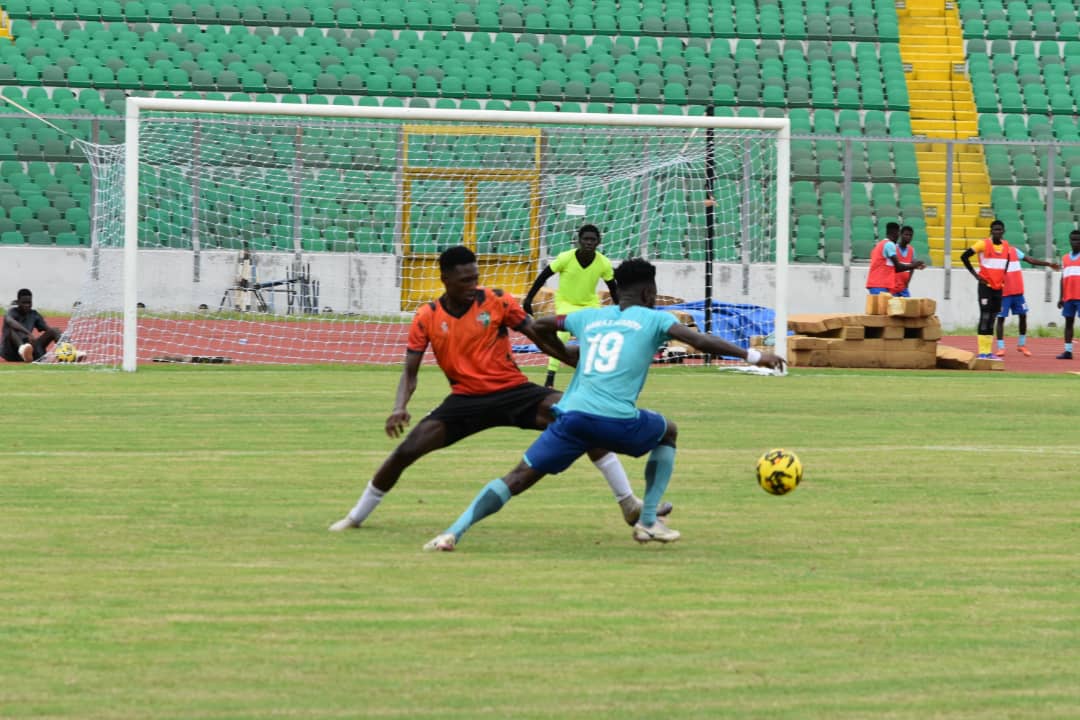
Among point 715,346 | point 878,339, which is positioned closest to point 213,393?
point 878,339

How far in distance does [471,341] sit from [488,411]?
0.43 metres

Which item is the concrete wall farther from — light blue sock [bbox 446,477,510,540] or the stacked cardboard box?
light blue sock [bbox 446,477,510,540]

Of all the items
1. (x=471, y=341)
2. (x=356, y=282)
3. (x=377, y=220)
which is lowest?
(x=471, y=341)

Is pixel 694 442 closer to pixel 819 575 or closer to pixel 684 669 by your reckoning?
pixel 819 575

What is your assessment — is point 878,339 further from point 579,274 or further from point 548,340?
point 548,340

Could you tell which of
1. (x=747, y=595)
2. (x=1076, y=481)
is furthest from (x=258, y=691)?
(x=1076, y=481)

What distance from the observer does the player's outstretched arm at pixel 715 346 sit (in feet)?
28.7

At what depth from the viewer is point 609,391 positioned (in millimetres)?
8992

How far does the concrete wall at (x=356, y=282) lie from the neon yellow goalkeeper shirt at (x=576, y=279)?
32.3ft

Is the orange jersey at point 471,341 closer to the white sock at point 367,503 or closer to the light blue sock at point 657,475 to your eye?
the white sock at point 367,503

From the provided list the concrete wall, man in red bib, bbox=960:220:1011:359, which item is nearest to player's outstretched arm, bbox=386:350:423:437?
the concrete wall

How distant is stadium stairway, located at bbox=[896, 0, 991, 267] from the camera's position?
3475 centimetres

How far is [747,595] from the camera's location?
7844 mm

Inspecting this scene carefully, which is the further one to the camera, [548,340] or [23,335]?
[23,335]
